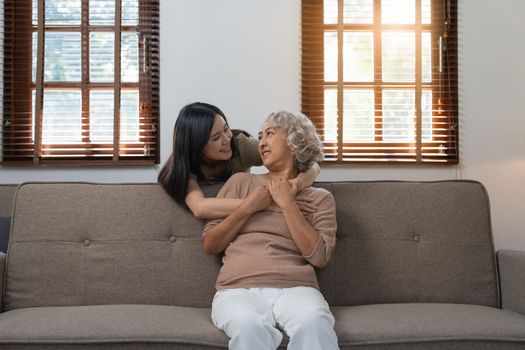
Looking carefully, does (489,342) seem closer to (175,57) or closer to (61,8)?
(175,57)

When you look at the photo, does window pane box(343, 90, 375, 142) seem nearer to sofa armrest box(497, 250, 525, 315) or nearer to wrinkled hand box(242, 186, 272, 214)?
sofa armrest box(497, 250, 525, 315)

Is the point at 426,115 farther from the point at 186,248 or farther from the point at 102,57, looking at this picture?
the point at 186,248

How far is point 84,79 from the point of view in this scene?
3.78 metres

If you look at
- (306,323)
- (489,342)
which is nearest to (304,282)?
(306,323)

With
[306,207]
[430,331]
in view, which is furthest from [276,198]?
[430,331]

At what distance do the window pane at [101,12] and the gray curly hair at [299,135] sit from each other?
187cm

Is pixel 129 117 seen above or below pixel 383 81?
below

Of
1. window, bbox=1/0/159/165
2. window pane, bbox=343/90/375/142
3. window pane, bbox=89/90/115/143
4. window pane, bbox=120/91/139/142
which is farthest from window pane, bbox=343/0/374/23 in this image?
window pane, bbox=89/90/115/143

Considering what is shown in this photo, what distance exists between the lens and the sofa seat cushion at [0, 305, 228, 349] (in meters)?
1.85

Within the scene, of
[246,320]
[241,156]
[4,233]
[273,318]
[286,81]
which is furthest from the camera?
[286,81]

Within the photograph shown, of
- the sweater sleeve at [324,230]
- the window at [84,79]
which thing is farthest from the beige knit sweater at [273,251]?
the window at [84,79]

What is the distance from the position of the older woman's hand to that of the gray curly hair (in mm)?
153

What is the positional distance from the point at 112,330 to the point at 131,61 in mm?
2241

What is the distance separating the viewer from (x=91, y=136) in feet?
12.4
